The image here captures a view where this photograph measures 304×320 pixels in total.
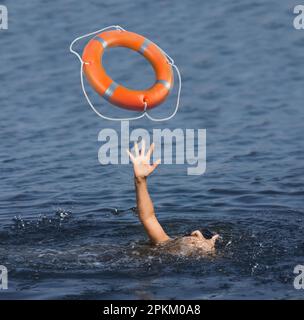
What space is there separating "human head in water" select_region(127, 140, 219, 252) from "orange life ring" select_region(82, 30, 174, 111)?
1.43 meters

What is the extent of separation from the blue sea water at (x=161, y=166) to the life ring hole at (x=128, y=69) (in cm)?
4

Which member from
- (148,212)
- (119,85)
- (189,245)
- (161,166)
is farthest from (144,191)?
(161,166)

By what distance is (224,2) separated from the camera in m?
20.9

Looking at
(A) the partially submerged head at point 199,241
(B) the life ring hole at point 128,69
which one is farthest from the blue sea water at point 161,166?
(A) the partially submerged head at point 199,241

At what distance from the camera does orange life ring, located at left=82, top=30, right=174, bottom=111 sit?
31.7 feet

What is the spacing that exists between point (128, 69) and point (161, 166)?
518 cm

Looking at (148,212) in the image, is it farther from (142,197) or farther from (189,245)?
(189,245)

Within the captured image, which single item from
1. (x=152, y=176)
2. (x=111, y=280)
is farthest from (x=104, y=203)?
(x=111, y=280)

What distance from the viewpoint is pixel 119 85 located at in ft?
32.2

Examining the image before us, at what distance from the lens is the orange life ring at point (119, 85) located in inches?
381

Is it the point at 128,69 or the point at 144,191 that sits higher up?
the point at 128,69

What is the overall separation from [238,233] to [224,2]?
12.3m

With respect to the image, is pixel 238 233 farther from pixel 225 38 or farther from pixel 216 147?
pixel 225 38

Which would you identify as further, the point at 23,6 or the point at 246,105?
the point at 23,6
